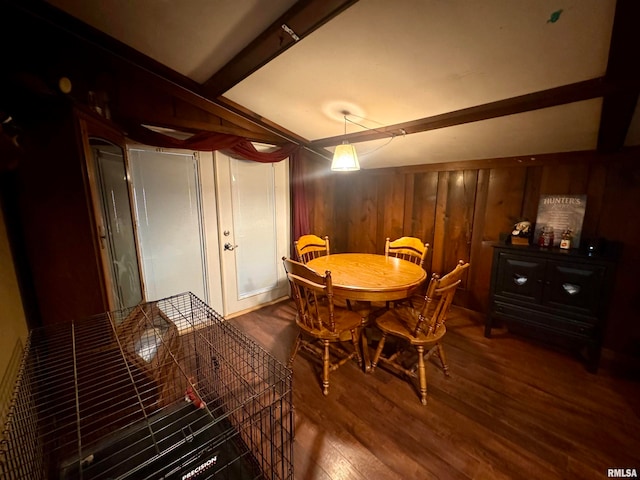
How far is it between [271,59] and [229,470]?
81.9 inches

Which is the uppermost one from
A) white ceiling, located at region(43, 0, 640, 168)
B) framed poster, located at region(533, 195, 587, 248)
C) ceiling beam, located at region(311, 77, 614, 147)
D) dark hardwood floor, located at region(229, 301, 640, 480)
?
white ceiling, located at region(43, 0, 640, 168)

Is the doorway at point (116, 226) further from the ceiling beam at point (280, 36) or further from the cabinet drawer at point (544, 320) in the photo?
the cabinet drawer at point (544, 320)

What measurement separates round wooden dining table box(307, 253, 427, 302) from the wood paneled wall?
3.27 ft

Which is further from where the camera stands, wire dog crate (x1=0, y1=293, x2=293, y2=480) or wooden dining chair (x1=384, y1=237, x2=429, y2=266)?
wooden dining chair (x1=384, y1=237, x2=429, y2=266)

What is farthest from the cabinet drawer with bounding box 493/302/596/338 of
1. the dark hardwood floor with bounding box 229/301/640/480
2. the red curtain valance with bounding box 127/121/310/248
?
the red curtain valance with bounding box 127/121/310/248

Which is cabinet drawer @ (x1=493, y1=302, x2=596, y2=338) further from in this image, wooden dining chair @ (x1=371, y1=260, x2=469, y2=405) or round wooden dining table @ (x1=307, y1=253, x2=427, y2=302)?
Result: round wooden dining table @ (x1=307, y1=253, x2=427, y2=302)

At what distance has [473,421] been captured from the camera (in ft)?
5.26

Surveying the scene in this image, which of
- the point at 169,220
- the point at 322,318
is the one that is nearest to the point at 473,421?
the point at 322,318

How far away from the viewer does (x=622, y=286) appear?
213 centimetres

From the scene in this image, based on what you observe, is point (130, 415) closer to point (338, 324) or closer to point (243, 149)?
point (338, 324)

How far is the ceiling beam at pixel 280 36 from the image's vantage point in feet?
4.07

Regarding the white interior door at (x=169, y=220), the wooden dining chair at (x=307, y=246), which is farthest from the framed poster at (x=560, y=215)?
the white interior door at (x=169, y=220)

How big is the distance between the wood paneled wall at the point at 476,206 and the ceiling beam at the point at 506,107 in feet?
2.98

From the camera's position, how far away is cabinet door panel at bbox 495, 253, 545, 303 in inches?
87.3
